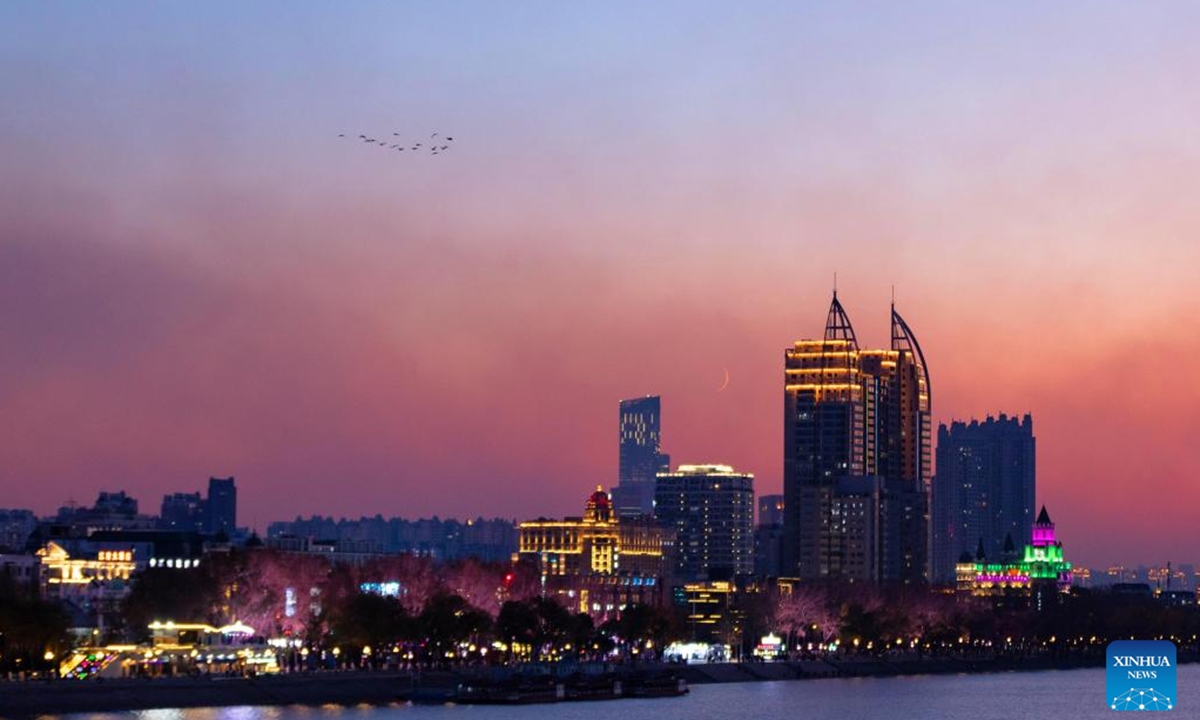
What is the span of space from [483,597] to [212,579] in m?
23.6

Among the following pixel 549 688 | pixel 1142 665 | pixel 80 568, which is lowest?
pixel 549 688

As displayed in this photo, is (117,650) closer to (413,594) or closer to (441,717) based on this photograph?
(441,717)

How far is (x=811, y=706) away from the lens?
436ft

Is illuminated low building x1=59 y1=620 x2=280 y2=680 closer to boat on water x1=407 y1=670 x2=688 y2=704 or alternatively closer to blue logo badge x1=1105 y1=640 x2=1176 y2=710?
boat on water x1=407 y1=670 x2=688 y2=704

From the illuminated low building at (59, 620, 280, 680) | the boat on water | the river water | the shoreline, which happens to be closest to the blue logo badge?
the river water

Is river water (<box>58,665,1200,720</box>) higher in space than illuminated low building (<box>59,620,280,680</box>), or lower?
lower

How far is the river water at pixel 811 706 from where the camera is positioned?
11356 centimetres

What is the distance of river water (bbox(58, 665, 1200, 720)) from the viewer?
11356 cm

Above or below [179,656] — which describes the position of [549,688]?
below

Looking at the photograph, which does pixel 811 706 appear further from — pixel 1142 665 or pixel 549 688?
pixel 1142 665

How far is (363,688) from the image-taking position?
126 meters

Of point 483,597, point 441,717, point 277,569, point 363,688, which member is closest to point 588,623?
point 483,597

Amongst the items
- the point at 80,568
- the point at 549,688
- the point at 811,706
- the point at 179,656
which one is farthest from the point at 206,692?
the point at 80,568

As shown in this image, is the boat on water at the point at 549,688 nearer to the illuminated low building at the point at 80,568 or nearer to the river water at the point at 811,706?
the river water at the point at 811,706
